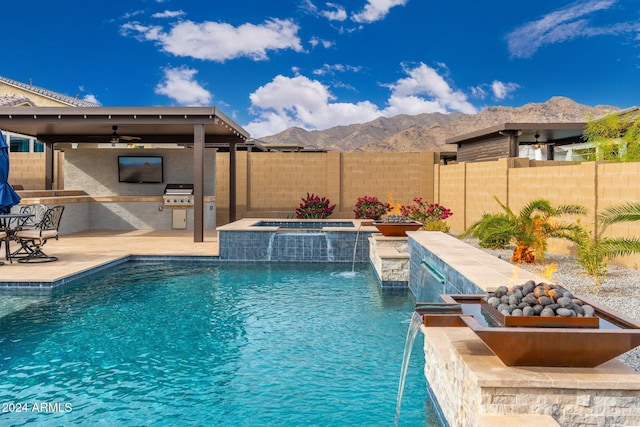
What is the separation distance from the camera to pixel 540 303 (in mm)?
3195

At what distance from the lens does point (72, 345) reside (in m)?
5.40

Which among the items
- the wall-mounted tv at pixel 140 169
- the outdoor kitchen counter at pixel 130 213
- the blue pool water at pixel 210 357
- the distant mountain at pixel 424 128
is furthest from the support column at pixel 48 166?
the distant mountain at pixel 424 128

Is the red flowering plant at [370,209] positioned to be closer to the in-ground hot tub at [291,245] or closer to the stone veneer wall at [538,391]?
the in-ground hot tub at [291,245]

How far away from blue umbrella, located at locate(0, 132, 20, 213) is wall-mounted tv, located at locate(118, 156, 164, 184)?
6650 millimetres

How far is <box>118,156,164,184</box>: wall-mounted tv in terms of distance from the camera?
16656mm

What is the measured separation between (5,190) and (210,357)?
628 centimetres

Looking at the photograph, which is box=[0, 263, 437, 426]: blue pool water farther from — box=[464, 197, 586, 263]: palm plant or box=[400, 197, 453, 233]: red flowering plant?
box=[400, 197, 453, 233]: red flowering plant

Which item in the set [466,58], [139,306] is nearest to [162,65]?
[466,58]

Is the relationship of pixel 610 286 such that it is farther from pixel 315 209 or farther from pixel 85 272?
pixel 315 209

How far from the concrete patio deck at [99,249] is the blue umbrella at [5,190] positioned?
975 millimetres

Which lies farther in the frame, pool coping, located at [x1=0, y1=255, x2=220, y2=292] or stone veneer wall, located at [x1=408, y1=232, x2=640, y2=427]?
pool coping, located at [x1=0, y1=255, x2=220, y2=292]

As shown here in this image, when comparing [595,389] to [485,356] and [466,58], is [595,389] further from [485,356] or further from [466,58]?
[466,58]

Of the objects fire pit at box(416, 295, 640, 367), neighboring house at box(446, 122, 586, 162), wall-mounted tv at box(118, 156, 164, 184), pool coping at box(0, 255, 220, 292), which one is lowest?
pool coping at box(0, 255, 220, 292)

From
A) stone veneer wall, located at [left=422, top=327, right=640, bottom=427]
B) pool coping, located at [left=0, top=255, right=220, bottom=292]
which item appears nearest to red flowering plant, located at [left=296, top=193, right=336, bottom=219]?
pool coping, located at [left=0, top=255, right=220, bottom=292]
